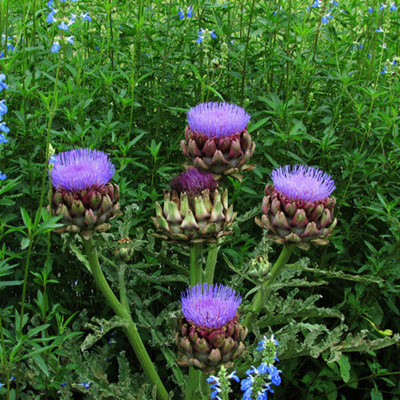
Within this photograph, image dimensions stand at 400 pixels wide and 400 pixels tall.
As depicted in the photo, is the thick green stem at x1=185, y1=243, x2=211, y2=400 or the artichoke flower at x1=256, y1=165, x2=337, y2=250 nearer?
the artichoke flower at x1=256, y1=165, x2=337, y2=250

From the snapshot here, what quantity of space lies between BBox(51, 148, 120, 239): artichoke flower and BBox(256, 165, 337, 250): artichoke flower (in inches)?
23.3

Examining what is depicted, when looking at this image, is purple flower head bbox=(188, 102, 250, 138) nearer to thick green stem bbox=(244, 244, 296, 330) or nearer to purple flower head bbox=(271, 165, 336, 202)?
purple flower head bbox=(271, 165, 336, 202)

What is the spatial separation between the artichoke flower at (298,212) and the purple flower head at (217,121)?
0.27m

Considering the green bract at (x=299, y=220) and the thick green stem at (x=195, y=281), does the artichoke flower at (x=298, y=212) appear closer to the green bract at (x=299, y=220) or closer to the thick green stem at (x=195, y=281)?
the green bract at (x=299, y=220)

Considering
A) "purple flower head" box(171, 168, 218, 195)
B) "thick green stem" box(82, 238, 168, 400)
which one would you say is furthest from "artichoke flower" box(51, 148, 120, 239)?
"purple flower head" box(171, 168, 218, 195)

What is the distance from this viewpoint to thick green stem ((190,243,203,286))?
2.14 metres

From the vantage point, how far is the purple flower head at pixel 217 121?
7.05ft

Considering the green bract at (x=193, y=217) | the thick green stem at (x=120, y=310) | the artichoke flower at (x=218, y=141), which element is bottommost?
the thick green stem at (x=120, y=310)

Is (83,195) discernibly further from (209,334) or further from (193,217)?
(209,334)

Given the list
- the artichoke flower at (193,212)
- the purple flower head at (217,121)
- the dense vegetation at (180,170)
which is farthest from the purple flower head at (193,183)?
the dense vegetation at (180,170)

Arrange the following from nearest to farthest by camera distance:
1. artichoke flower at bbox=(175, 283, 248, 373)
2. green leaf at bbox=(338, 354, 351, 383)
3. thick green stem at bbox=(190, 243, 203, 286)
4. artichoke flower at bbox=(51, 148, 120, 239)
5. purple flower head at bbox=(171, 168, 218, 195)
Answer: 1. artichoke flower at bbox=(175, 283, 248, 373)
2. artichoke flower at bbox=(51, 148, 120, 239)
3. purple flower head at bbox=(171, 168, 218, 195)
4. thick green stem at bbox=(190, 243, 203, 286)
5. green leaf at bbox=(338, 354, 351, 383)

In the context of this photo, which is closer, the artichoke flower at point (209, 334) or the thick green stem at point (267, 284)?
the artichoke flower at point (209, 334)

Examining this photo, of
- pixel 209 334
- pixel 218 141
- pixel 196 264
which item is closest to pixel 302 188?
pixel 218 141

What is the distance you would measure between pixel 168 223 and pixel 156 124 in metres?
1.21
